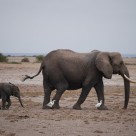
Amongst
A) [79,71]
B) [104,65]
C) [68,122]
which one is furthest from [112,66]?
[68,122]

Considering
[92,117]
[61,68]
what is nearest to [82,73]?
[61,68]

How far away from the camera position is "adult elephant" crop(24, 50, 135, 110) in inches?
707

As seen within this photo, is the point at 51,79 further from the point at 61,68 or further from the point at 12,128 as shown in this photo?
Result: the point at 12,128

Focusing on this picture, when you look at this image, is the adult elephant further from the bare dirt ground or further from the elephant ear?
the bare dirt ground

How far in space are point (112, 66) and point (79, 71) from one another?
1321mm

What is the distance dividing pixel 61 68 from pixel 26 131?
5.86m

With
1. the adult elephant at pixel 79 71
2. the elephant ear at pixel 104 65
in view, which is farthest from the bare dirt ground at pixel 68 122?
the elephant ear at pixel 104 65

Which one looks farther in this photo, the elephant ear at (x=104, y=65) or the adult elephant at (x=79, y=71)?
the adult elephant at (x=79, y=71)

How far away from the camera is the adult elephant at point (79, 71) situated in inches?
707

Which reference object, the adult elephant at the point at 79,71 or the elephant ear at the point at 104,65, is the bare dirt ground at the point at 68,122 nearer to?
the adult elephant at the point at 79,71

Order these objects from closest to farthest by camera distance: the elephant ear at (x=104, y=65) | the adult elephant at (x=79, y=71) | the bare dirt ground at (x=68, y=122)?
the bare dirt ground at (x=68, y=122)
the elephant ear at (x=104, y=65)
the adult elephant at (x=79, y=71)

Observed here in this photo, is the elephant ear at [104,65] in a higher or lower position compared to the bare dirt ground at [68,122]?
higher

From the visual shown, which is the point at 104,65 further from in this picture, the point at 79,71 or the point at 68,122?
the point at 68,122

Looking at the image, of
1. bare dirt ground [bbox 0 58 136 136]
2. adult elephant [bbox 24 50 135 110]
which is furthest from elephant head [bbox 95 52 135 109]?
bare dirt ground [bbox 0 58 136 136]
